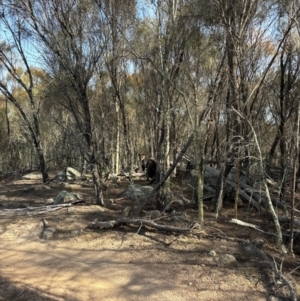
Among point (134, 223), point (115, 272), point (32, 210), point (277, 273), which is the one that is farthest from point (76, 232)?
point (277, 273)

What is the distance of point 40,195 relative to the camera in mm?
12516

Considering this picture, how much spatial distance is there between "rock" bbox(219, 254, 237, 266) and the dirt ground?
0.7 inches

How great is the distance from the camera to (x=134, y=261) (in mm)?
6660

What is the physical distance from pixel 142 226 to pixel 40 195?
5.87 meters

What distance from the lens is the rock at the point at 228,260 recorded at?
6.32m

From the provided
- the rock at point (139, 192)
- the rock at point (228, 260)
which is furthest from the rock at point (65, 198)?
the rock at point (228, 260)

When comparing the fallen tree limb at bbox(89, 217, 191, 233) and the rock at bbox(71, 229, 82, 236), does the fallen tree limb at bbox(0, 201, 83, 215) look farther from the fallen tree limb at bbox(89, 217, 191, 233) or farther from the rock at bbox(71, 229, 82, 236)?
the fallen tree limb at bbox(89, 217, 191, 233)

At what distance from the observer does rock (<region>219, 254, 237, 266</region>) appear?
6.32m

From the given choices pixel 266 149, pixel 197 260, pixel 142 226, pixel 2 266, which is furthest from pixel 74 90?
pixel 266 149

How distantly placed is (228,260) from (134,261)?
173cm

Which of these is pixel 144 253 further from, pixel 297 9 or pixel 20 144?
pixel 20 144

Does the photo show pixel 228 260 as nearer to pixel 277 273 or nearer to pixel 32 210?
pixel 277 273

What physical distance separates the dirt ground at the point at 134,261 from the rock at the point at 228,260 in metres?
0.02

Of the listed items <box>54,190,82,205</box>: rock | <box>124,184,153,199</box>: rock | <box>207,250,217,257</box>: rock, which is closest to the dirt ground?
<box>207,250,217,257</box>: rock
